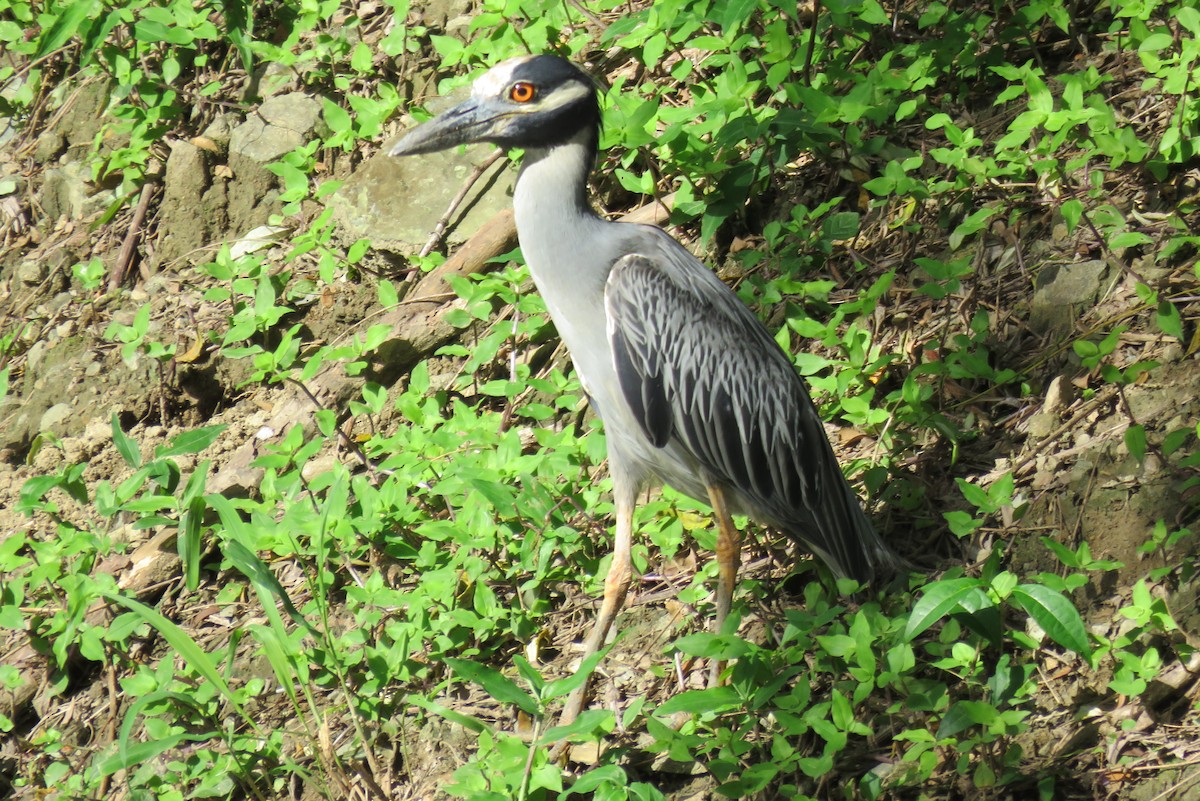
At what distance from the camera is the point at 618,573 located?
163 inches

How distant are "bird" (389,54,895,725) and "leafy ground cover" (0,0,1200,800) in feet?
0.79

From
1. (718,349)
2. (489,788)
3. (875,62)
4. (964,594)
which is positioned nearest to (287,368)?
(718,349)

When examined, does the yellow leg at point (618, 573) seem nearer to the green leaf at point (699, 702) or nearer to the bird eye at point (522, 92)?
the green leaf at point (699, 702)

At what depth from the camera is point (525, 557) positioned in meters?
4.42

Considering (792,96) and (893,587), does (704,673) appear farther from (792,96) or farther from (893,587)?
(792,96)

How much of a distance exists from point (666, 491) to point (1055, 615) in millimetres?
1899

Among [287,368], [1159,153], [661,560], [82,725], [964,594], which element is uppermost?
[1159,153]

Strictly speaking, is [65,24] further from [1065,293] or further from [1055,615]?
[1055,615]

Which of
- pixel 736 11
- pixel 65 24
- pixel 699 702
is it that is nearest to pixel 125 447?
pixel 65 24

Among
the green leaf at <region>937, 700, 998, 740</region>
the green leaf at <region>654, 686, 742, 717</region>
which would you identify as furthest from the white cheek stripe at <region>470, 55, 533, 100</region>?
the green leaf at <region>937, 700, 998, 740</region>

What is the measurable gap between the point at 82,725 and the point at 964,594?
3465 millimetres

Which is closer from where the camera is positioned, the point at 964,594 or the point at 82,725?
the point at 964,594

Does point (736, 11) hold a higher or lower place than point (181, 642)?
higher

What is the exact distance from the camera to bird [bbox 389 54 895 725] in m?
4.00
